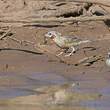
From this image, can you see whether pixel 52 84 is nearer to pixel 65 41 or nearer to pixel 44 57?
pixel 44 57

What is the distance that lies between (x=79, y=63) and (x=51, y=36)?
206cm

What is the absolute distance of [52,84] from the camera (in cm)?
975

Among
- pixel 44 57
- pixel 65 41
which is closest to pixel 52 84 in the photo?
pixel 44 57

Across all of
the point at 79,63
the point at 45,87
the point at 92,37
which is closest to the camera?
the point at 45,87

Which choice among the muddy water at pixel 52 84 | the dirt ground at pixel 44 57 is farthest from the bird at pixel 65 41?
the muddy water at pixel 52 84

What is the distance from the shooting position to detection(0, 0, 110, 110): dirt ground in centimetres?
915

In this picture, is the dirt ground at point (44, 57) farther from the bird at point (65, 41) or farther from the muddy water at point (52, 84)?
the bird at point (65, 41)

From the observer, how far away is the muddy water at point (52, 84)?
27.3 feet

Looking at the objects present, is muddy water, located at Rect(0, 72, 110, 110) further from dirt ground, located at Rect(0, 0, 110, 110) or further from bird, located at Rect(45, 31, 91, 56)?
bird, located at Rect(45, 31, 91, 56)

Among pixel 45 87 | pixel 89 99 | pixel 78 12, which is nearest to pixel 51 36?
pixel 78 12

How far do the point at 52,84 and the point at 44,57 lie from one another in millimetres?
2404

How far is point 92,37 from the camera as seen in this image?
14.3m

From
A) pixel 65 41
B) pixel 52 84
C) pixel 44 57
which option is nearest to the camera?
pixel 52 84

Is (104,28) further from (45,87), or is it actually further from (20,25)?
(45,87)
